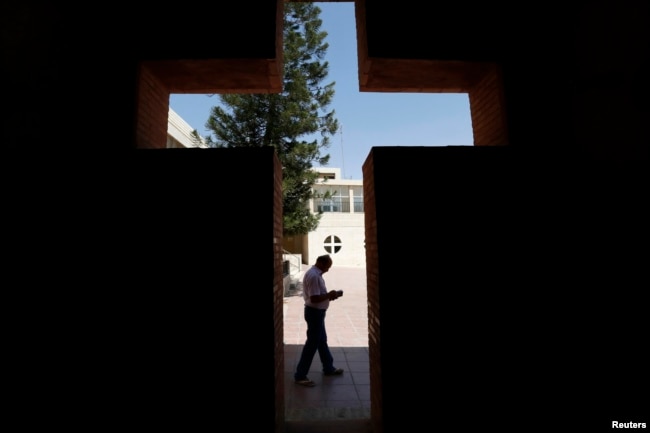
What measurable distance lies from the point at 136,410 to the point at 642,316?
4206mm

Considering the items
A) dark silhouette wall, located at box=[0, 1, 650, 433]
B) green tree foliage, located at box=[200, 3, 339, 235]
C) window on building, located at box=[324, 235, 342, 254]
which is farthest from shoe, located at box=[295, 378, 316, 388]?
window on building, located at box=[324, 235, 342, 254]

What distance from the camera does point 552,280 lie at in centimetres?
272

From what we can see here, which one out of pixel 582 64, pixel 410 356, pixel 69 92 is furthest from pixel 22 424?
pixel 582 64

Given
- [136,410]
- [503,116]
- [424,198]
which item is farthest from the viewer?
[503,116]

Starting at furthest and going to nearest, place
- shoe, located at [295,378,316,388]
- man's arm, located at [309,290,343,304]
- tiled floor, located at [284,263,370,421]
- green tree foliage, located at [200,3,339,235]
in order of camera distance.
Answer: green tree foliage, located at [200,3,339,235] → shoe, located at [295,378,316,388] → man's arm, located at [309,290,343,304] → tiled floor, located at [284,263,370,421]

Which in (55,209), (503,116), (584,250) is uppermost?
(503,116)

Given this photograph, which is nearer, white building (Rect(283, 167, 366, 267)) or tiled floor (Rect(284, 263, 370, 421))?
tiled floor (Rect(284, 263, 370, 421))

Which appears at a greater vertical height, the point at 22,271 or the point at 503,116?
the point at 503,116

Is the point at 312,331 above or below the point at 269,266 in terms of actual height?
below

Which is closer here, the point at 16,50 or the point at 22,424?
the point at 22,424

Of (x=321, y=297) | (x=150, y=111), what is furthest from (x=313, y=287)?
(x=150, y=111)

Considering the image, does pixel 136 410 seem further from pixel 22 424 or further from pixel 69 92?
pixel 69 92

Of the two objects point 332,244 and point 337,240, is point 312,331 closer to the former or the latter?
point 332,244

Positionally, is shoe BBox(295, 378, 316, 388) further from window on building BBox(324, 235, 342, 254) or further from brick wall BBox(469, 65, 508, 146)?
window on building BBox(324, 235, 342, 254)
